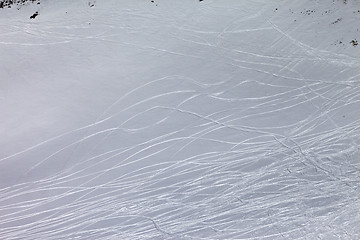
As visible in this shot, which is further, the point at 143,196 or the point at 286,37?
the point at 286,37

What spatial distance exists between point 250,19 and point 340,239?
153 cm

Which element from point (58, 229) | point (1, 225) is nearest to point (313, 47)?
point (58, 229)

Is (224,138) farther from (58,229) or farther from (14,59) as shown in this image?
(14,59)

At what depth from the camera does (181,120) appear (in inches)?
104

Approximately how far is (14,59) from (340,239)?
7.66 feet

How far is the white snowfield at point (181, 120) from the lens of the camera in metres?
2.42

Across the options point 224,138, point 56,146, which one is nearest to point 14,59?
point 56,146

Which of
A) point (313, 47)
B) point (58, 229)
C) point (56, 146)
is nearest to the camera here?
point (58, 229)

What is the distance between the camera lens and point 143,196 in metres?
2.48

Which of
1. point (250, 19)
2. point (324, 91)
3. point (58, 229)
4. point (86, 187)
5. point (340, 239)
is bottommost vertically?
point (340, 239)

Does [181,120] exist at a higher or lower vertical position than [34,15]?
lower

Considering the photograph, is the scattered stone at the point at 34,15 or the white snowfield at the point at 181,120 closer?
the white snowfield at the point at 181,120

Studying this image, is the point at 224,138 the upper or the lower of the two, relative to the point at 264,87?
lower

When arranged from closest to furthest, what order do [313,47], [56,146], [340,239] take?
[340,239], [56,146], [313,47]
